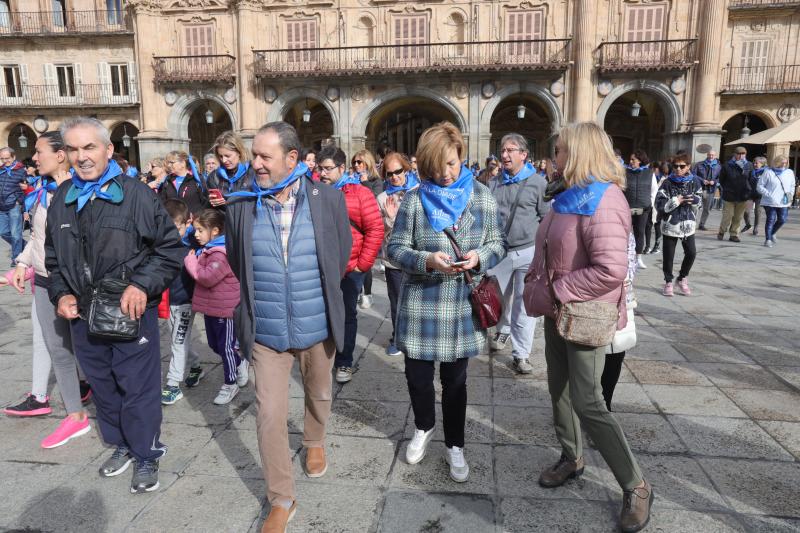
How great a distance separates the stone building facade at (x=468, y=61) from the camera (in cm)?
1984

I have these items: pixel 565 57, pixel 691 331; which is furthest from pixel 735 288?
pixel 565 57

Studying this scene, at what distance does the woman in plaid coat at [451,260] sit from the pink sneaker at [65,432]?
7.06ft

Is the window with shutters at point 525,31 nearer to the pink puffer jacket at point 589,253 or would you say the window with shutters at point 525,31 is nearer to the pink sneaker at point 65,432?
the pink puffer jacket at point 589,253

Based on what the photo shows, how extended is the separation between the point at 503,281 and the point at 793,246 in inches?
366

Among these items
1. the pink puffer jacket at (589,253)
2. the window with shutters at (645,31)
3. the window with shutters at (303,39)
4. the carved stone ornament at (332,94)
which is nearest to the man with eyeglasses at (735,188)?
the pink puffer jacket at (589,253)

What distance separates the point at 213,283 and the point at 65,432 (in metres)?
1.25

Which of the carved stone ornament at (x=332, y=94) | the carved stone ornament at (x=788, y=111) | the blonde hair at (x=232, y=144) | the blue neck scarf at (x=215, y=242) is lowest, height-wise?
the blue neck scarf at (x=215, y=242)

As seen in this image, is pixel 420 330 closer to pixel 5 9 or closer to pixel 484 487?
pixel 484 487

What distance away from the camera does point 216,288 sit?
3773mm

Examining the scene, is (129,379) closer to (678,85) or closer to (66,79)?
(678,85)

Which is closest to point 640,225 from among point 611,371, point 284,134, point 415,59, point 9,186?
point 611,371

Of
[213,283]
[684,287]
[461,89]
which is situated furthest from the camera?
[461,89]

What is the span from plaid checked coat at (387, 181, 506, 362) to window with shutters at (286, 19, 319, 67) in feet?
67.0

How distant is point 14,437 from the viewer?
338cm
